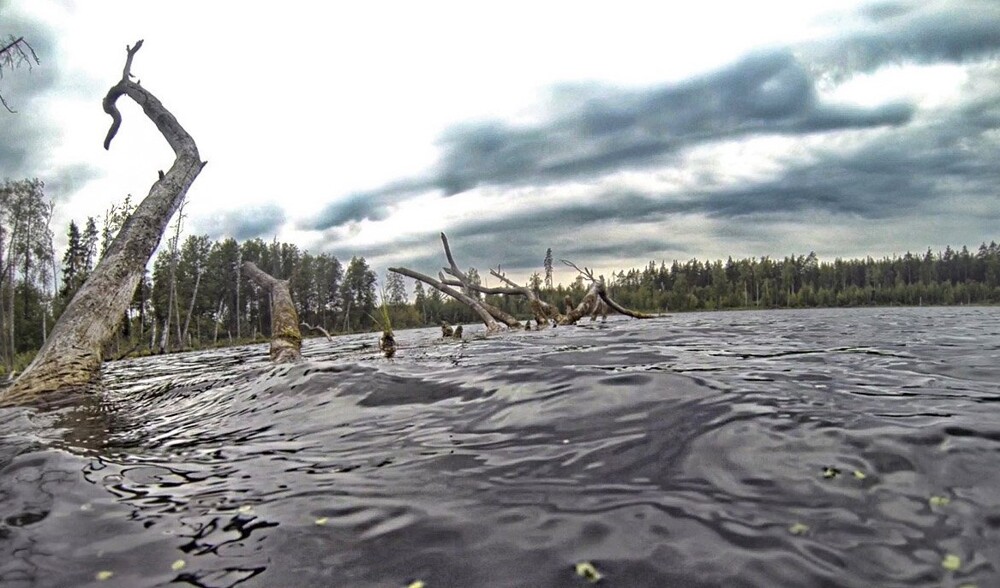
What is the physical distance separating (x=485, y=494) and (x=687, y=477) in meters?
1.14

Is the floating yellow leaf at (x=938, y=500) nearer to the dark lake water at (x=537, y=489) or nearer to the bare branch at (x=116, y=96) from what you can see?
the dark lake water at (x=537, y=489)

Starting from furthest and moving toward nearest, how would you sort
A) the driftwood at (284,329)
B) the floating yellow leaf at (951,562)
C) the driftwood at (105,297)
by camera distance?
the driftwood at (284,329) < the driftwood at (105,297) < the floating yellow leaf at (951,562)

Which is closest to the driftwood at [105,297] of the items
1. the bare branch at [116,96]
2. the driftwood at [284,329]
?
the bare branch at [116,96]

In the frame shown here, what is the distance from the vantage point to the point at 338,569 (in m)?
1.91

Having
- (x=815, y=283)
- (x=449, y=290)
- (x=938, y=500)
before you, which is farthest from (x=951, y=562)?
(x=815, y=283)

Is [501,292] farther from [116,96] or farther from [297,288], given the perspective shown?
[297,288]

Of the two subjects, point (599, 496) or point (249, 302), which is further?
point (249, 302)

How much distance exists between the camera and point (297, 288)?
269 ft

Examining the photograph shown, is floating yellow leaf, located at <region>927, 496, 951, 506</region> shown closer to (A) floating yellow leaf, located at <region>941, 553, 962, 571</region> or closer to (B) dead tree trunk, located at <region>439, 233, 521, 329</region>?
(A) floating yellow leaf, located at <region>941, 553, 962, 571</region>

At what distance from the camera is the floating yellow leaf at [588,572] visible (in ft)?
5.80

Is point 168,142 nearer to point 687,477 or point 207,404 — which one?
point 207,404

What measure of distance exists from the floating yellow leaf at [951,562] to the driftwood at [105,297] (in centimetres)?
844

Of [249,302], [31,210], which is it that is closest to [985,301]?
[249,302]

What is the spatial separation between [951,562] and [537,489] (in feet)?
5.55
